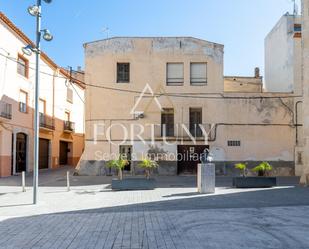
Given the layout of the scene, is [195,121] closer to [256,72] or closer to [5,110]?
[256,72]

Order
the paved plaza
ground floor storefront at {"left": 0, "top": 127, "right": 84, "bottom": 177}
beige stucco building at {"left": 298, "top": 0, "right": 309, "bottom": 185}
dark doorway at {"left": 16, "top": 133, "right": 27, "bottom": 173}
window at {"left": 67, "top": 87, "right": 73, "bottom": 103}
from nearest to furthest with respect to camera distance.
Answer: the paved plaza, beige stucco building at {"left": 298, "top": 0, "right": 309, "bottom": 185}, ground floor storefront at {"left": 0, "top": 127, "right": 84, "bottom": 177}, dark doorway at {"left": 16, "top": 133, "right": 27, "bottom": 173}, window at {"left": 67, "top": 87, "right": 73, "bottom": 103}

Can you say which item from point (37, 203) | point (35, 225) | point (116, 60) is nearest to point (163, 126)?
point (116, 60)

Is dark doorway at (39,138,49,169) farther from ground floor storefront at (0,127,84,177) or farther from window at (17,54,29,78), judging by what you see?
window at (17,54,29,78)

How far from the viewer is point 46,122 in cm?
2647

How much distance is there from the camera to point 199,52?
2298 centimetres

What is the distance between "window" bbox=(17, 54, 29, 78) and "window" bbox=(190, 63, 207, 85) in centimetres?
1078

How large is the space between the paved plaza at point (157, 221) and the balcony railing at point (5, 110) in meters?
9.03

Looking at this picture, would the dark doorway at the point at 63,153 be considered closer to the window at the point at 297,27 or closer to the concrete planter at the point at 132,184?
the concrete planter at the point at 132,184

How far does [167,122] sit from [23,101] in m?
9.53

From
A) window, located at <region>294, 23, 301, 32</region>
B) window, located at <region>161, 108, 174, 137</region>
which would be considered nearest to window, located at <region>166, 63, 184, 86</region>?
window, located at <region>161, 108, 174, 137</region>

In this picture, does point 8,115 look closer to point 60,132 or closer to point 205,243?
point 60,132

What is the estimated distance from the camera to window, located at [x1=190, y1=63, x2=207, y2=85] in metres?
23.0

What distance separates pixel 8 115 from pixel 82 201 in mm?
11720

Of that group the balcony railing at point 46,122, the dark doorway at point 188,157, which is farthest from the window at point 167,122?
the balcony railing at point 46,122
